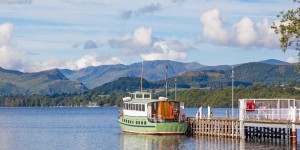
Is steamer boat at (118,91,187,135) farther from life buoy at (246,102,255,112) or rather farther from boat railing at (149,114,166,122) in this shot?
life buoy at (246,102,255,112)

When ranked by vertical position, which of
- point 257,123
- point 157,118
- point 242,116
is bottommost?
point 257,123

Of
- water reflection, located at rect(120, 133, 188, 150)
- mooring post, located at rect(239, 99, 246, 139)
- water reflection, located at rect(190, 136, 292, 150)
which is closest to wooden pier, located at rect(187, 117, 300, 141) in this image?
mooring post, located at rect(239, 99, 246, 139)

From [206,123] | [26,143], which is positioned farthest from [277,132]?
[26,143]

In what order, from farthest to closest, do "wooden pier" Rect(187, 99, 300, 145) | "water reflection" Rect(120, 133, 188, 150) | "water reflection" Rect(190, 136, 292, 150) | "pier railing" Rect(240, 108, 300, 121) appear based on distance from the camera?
"water reflection" Rect(120, 133, 188, 150), "water reflection" Rect(190, 136, 292, 150), "wooden pier" Rect(187, 99, 300, 145), "pier railing" Rect(240, 108, 300, 121)

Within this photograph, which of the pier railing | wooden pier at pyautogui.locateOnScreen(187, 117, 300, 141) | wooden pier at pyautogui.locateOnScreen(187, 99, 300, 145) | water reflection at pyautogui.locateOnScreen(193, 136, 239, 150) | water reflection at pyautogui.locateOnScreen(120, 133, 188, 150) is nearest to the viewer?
the pier railing

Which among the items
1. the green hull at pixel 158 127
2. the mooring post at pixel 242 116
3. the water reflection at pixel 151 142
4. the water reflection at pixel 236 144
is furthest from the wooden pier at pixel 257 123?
the water reflection at pixel 151 142

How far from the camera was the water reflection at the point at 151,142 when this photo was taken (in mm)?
76750

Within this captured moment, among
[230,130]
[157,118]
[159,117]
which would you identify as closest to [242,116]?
[230,130]

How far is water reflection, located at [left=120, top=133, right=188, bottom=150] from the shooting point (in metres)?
76.8

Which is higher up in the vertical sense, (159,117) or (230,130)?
(159,117)

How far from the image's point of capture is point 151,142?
8106cm

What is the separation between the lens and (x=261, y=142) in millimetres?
77688

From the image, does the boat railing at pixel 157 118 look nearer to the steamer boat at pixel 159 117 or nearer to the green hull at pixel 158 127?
the steamer boat at pixel 159 117

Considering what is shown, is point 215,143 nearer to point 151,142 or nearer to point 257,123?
point 257,123
